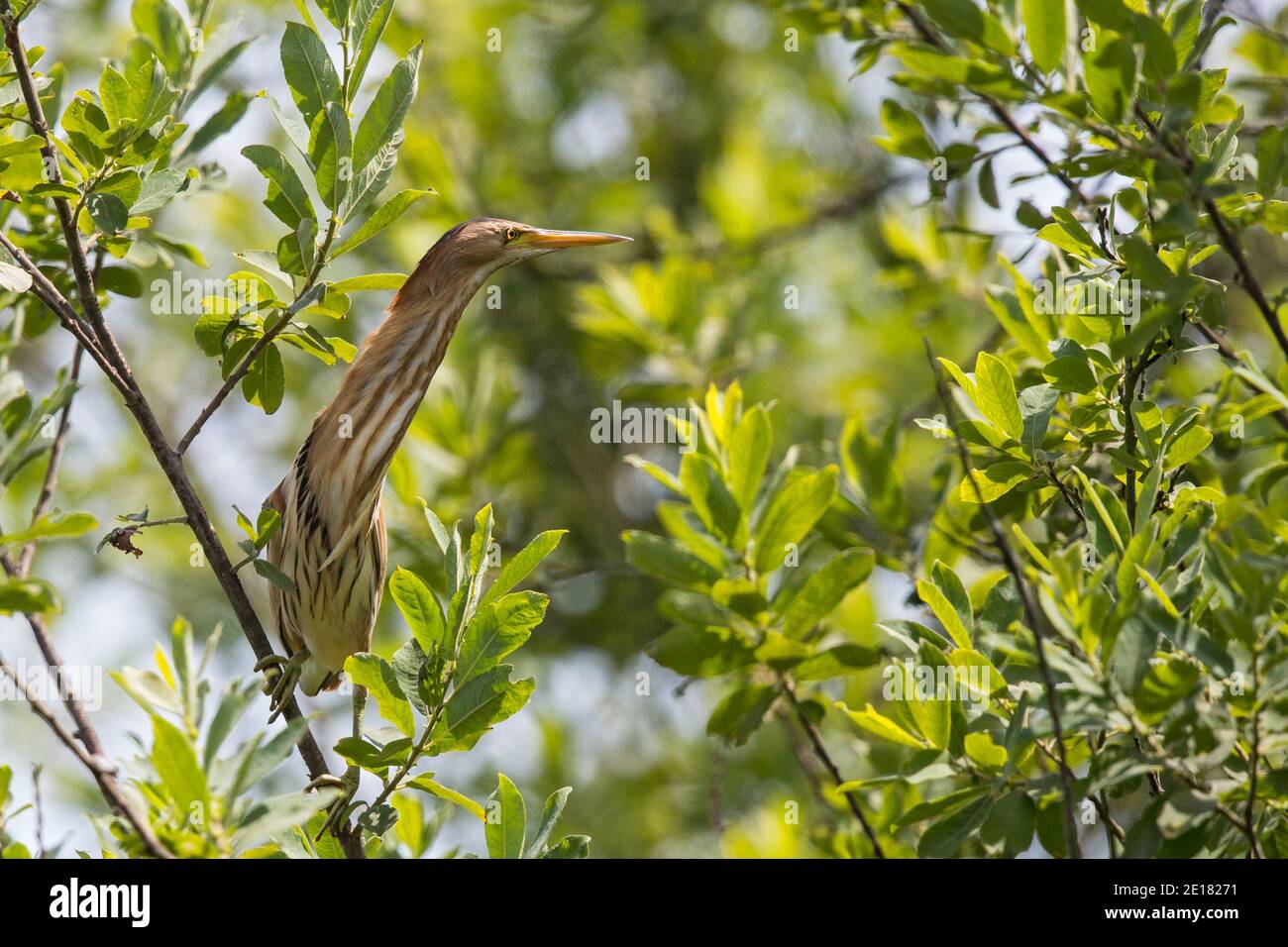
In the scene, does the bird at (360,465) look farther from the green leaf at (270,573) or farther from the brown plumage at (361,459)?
the green leaf at (270,573)

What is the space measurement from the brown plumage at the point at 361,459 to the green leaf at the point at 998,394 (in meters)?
1.26

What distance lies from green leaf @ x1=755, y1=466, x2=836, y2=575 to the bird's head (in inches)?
50.6

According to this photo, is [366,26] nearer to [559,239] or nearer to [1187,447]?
[559,239]

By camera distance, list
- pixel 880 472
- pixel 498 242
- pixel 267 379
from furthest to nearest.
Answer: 1. pixel 498 242
2. pixel 880 472
3. pixel 267 379

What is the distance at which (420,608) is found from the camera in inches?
83.0

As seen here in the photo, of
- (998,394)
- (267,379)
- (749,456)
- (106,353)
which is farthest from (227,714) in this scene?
(998,394)

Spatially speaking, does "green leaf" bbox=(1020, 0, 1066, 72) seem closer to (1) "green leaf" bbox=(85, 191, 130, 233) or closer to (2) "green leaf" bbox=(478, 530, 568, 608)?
(2) "green leaf" bbox=(478, 530, 568, 608)

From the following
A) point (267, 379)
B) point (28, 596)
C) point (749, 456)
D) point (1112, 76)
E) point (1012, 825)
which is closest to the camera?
point (28, 596)

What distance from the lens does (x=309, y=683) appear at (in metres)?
3.60

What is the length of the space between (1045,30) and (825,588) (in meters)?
0.99

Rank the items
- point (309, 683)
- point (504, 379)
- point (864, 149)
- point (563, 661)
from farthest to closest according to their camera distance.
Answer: point (864, 149), point (563, 661), point (504, 379), point (309, 683)
